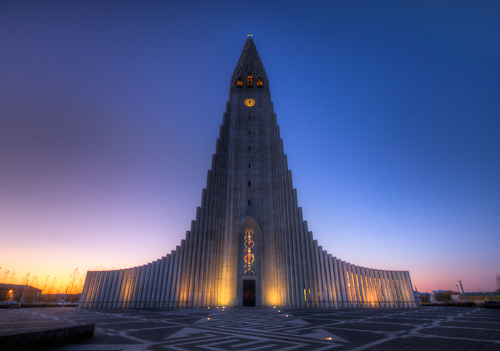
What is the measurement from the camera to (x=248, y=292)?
27875 millimetres

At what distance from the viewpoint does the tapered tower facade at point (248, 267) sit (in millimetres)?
25984

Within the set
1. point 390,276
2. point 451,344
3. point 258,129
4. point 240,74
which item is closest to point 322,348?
point 451,344

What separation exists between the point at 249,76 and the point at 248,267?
30676 millimetres

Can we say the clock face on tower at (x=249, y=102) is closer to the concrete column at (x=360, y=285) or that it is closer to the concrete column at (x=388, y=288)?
the concrete column at (x=360, y=285)

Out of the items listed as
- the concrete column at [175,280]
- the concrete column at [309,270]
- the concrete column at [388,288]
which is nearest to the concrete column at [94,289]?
the concrete column at [175,280]

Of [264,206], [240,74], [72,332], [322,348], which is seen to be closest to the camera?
[322,348]

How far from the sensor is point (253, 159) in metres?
33.8

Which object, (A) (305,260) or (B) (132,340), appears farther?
(A) (305,260)

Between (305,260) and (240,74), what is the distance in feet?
103

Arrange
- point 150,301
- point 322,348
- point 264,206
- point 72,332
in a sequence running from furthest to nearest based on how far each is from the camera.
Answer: point 264,206 → point 150,301 → point 72,332 → point 322,348

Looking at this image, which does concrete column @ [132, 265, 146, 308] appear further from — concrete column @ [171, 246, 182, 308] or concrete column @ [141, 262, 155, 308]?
concrete column @ [171, 246, 182, 308]

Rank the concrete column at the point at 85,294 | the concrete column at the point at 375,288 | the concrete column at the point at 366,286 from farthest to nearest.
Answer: the concrete column at the point at 85,294 < the concrete column at the point at 375,288 < the concrete column at the point at 366,286

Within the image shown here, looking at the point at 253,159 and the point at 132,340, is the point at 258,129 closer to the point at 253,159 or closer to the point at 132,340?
the point at 253,159

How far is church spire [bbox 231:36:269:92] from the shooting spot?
39.5m
